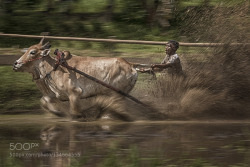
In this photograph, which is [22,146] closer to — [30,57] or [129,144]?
[129,144]

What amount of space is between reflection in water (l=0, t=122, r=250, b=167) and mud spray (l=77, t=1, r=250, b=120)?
47 centimetres

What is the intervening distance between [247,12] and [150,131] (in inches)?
161

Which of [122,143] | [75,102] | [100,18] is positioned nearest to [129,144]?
[122,143]

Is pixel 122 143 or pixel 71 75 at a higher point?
pixel 71 75

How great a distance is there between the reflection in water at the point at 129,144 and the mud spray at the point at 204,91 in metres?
0.47

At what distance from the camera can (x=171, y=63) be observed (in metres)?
12.4

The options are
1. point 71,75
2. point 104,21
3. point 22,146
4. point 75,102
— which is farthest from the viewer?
point 104,21

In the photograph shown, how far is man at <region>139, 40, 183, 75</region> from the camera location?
12.4 m

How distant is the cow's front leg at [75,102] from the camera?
1221 cm

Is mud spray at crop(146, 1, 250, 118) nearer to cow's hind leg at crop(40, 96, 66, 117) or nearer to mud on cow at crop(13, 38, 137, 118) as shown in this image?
mud on cow at crop(13, 38, 137, 118)

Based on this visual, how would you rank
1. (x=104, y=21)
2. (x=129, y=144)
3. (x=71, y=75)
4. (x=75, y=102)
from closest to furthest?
(x=129, y=144), (x=75, y=102), (x=71, y=75), (x=104, y=21)

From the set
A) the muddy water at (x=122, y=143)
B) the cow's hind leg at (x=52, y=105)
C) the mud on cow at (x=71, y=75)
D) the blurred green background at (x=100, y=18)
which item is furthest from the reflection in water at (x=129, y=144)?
the blurred green background at (x=100, y=18)

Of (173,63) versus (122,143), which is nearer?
(122,143)

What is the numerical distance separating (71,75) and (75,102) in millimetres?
453
